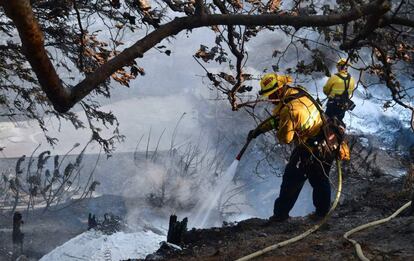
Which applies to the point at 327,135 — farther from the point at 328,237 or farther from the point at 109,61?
the point at 109,61

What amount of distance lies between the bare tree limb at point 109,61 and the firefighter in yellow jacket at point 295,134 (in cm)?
176

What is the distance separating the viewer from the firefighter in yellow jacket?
4.52 m

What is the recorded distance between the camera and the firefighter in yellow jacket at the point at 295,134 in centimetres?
452

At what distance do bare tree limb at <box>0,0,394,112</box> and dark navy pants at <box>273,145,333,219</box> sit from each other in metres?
2.66

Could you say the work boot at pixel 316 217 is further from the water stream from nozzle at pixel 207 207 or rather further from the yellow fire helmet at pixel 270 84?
the water stream from nozzle at pixel 207 207

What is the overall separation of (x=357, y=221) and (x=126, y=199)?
5976 mm

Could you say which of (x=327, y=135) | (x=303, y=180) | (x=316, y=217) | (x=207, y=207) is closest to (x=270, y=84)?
(x=327, y=135)

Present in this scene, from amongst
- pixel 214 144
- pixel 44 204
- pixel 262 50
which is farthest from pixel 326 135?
pixel 262 50

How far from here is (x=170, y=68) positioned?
1784 centimetres

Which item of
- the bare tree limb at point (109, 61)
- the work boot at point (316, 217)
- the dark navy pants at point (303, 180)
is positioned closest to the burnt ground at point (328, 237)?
the work boot at point (316, 217)

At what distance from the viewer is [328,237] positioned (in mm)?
4281

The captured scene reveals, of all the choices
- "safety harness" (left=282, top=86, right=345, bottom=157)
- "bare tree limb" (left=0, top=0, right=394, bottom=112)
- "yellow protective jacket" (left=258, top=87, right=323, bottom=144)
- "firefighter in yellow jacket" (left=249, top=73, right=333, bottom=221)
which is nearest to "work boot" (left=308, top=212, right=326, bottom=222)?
"firefighter in yellow jacket" (left=249, top=73, right=333, bottom=221)

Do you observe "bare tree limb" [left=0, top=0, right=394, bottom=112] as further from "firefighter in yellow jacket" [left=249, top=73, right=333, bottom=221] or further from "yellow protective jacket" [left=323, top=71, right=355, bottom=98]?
"yellow protective jacket" [left=323, top=71, right=355, bottom=98]

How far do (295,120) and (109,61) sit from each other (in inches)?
93.5
